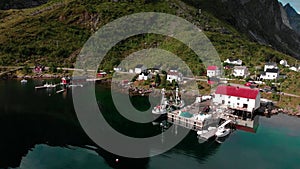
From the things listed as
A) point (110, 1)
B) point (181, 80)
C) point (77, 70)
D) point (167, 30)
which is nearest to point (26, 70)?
point (77, 70)

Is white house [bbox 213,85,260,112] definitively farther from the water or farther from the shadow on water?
the shadow on water

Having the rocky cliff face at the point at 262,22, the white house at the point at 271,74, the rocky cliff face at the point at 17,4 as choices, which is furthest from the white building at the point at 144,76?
the rocky cliff face at the point at 17,4

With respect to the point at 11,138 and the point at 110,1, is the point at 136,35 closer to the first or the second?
the point at 110,1

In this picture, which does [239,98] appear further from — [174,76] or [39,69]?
[39,69]

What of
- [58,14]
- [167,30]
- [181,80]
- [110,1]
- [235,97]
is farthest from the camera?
[110,1]

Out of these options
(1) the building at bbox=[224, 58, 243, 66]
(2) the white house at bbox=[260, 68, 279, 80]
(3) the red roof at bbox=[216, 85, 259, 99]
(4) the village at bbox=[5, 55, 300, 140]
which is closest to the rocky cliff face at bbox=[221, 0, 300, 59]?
(1) the building at bbox=[224, 58, 243, 66]

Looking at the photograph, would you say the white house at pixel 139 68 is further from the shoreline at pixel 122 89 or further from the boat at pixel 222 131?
the boat at pixel 222 131
